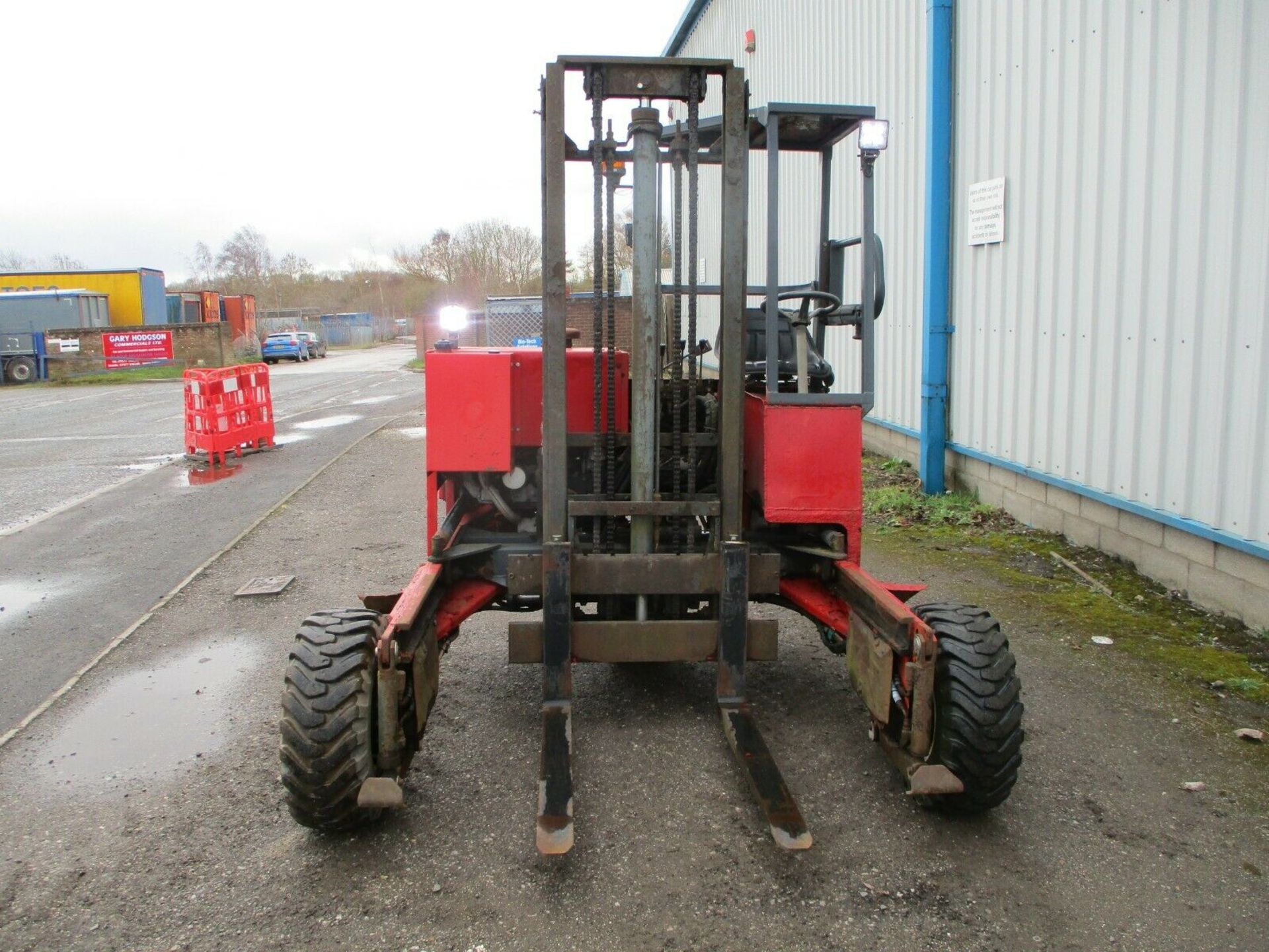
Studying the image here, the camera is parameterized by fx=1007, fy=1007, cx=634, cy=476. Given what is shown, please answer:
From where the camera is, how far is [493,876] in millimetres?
3564

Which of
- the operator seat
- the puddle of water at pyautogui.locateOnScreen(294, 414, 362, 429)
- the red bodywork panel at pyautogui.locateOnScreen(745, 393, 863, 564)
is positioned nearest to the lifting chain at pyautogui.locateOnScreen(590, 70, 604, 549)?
the red bodywork panel at pyautogui.locateOnScreen(745, 393, 863, 564)

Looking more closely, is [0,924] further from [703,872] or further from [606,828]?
[703,872]

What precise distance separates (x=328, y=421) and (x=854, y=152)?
1239 centimetres

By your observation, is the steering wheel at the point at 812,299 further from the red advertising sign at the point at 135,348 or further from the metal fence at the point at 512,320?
the red advertising sign at the point at 135,348

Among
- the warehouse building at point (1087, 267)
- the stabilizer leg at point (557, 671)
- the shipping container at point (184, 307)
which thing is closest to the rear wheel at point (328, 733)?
the stabilizer leg at point (557, 671)

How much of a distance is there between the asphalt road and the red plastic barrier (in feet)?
1.27

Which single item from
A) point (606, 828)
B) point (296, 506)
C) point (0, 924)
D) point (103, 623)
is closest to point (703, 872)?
point (606, 828)

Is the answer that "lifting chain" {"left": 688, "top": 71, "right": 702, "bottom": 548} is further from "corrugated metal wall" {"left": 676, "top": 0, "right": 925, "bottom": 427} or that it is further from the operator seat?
"corrugated metal wall" {"left": 676, "top": 0, "right": 925, "bottom": 427}

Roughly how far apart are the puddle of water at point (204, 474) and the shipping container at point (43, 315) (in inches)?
1132

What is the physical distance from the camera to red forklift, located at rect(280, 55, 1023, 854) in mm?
3770

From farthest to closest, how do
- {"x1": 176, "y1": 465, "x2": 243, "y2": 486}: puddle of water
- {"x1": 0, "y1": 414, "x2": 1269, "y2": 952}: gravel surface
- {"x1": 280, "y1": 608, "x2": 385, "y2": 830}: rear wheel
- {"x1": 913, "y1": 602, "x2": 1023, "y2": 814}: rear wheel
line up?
{"x1": 176, "y1": 465, "x2": 243, "y2": 486}: puddle of water
{"x1": 913, "y1": 602, "x2": 1023, "y2": 814}: rear wheel
{"x1": 280, "y1": 608, "x2": 385, "y2": 830}: rear wheel
{"x1": 0, "y1": 414, "x2": 1269, "y2": 952}: gravel surface

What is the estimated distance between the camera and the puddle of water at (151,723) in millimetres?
4617

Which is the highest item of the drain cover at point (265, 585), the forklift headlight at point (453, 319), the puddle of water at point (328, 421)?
the forklift headlight at point (453, 319)

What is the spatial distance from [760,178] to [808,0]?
3.67 m
